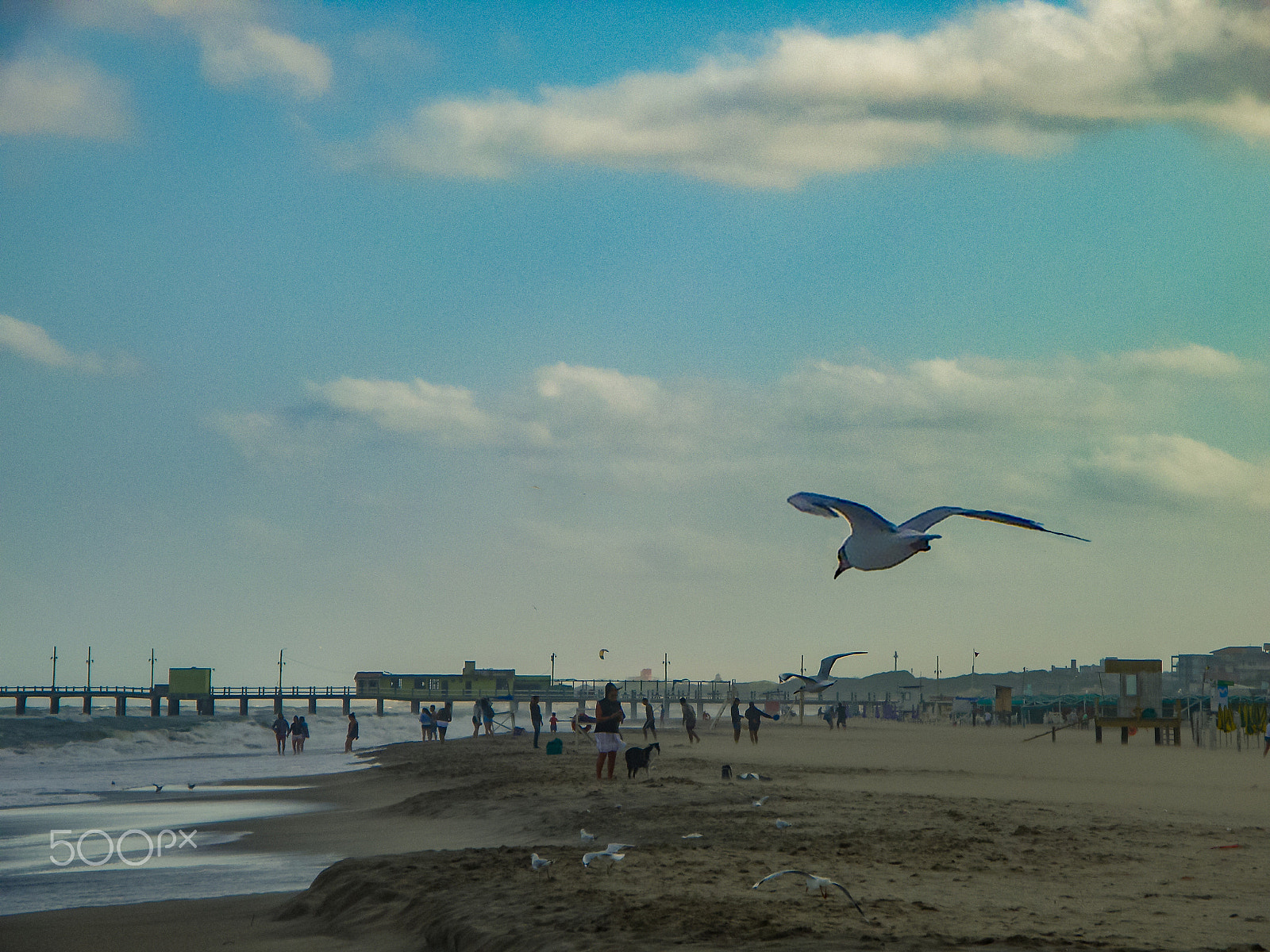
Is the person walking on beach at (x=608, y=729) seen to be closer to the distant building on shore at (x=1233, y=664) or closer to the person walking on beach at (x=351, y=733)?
the person walking on beach at (x=351, y=733)

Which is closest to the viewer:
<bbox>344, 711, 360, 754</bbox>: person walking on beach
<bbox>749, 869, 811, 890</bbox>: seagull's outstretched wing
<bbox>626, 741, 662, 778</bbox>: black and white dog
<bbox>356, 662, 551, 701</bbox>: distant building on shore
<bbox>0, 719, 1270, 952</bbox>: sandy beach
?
<bbox>0, 719, 1270, 952</bbox>: sandy beach

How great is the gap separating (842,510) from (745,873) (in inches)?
115

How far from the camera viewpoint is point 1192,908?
7.69 metres

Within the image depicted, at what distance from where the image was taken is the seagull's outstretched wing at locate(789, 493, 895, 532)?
923cm

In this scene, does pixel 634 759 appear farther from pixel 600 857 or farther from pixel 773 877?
pixel 773 877

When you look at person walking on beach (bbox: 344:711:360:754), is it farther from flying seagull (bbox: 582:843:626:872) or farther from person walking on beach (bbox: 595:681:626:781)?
flying seagull (bbox: 582:843:626:872)

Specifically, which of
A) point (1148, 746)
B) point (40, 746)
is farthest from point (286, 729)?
point (1148, 746)

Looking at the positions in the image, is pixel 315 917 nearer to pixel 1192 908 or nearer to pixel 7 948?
pixel 7 948

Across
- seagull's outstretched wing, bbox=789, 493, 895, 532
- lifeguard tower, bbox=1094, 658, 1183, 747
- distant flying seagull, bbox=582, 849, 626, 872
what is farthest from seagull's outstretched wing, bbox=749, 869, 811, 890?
lifeguard tower, bbox=1094, 658, 1183, 747

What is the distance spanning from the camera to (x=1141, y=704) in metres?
39.8

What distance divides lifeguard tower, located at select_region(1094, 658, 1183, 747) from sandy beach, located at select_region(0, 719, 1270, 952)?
19.8 m

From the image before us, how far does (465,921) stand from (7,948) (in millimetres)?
3443

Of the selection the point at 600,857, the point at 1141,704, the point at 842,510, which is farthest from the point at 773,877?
the point at 1141,704

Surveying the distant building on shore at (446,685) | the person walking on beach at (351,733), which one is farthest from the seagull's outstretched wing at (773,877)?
the distant building on shore at (446,685)
